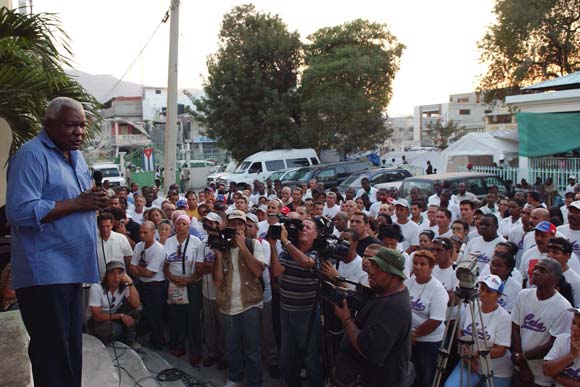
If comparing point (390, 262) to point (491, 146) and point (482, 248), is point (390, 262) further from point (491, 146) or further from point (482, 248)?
point (491, 146)

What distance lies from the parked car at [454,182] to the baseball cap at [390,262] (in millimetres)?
9385

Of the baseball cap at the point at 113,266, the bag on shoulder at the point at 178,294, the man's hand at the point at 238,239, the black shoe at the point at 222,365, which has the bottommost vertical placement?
the black shoe at the point at 222,365

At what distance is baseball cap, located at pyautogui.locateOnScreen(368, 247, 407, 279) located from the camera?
345cm

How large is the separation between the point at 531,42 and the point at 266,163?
14.0 meters

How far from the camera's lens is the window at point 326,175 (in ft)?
65.1

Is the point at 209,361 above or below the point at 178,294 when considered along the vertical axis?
below

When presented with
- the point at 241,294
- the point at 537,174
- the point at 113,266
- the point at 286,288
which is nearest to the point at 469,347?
the point at 286,288

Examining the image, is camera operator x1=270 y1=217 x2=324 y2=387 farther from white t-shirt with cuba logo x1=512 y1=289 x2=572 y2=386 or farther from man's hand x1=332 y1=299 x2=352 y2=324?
white t-shirt with cuba logo x1=512 y1=289 x2=572 y2=386

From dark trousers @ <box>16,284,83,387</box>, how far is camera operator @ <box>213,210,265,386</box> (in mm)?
2607

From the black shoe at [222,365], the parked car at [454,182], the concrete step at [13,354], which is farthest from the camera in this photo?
the parked car at [454,182]

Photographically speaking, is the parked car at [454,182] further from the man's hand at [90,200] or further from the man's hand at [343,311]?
the man's hand at [90,200]

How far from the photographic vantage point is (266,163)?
2464 cm

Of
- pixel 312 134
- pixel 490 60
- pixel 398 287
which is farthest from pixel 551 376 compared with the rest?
pixel 490 60

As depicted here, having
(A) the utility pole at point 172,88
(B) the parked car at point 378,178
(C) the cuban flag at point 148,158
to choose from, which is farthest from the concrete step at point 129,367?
(C) the cuban flag at point 148,158
